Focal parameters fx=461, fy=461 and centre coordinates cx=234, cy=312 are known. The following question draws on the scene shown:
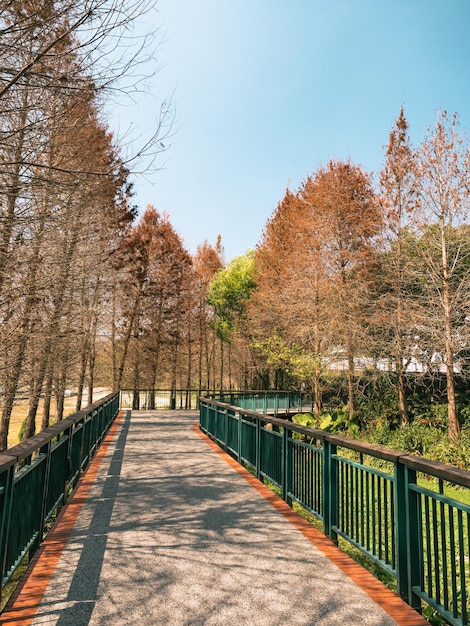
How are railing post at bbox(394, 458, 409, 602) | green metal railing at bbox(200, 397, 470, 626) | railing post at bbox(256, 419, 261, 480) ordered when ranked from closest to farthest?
green metal railing at bbox(200, 397, 470, 626) → railing post at bbox(394, 458, 409, 602) → railing post at bbox(256, 419, 261, 480)

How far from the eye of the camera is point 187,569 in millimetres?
3689

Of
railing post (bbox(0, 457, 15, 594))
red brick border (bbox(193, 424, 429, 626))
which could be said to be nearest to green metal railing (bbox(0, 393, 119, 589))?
railing post (bbox(0, 457, 15, 594))

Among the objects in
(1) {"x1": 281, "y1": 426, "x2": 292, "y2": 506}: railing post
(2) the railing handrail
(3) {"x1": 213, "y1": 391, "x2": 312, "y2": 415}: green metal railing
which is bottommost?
(3) {"x1": 213, "y1": 391, "x2": 312, "y2": 415}: green metal railing

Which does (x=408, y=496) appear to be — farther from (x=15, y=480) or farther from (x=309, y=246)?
(x=309, y=246)

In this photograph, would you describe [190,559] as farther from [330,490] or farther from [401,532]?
[401,532]

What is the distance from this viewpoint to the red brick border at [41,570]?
9.61 feet

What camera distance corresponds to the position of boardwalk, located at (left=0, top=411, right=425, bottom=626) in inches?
116

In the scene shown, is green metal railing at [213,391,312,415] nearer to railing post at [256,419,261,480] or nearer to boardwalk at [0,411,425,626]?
railing post at [256,419,261,480]

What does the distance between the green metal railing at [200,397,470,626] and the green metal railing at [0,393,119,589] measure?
2609 millimetres

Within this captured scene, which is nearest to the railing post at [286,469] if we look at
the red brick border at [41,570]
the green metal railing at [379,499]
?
the green metal railing at [379,499]

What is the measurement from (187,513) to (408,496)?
9.50 ft

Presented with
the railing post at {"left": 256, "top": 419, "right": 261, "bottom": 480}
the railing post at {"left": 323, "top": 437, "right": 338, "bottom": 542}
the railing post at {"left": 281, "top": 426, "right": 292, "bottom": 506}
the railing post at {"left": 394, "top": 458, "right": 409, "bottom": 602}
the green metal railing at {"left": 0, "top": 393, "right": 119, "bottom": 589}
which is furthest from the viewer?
the railing post at {"left": 256, "top": 419, "right": 261, "bottom": 480}

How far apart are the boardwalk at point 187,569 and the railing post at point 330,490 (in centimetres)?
29

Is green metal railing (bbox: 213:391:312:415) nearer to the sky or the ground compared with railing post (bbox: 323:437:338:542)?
nearer to the ground
